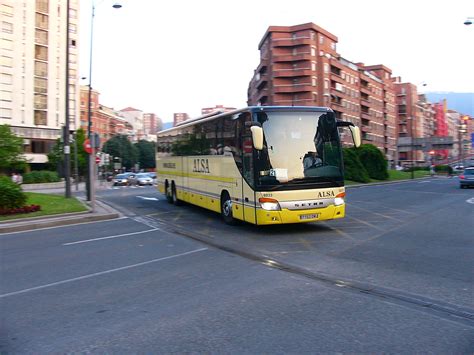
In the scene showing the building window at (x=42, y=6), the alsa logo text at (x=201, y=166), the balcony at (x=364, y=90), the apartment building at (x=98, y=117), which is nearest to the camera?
the alsa logo text at (x=201, y=166)

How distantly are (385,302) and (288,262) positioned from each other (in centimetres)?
268

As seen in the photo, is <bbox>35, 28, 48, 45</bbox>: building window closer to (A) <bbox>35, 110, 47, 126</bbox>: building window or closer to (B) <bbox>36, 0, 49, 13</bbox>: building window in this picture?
(B) <bbox>36, 0, 49, 13</bbox>: building window

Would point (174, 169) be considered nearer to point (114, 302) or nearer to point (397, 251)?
point (397, 251)

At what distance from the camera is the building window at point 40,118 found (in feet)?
213

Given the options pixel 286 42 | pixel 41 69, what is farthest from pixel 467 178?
pixel 41 69

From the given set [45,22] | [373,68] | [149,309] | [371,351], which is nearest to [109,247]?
[149,309]

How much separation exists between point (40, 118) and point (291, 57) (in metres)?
39.9

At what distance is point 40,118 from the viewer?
65.4 meters

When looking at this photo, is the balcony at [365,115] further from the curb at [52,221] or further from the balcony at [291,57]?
the curb at [52,221]

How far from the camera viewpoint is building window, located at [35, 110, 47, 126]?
213ft

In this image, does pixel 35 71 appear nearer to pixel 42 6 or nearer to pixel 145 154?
pixel 42 6

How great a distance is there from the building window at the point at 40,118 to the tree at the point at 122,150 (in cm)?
2645

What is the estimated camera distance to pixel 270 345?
14.2 feet

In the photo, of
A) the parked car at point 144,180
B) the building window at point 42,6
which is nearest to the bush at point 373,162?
the parked car at point 144,180
